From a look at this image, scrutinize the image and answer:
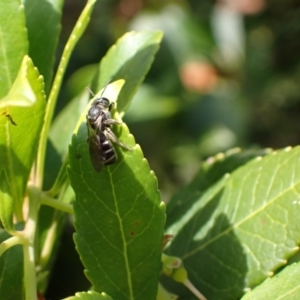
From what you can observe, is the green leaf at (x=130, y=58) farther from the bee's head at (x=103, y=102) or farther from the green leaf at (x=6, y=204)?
the green leaf at (x=6, y=204)

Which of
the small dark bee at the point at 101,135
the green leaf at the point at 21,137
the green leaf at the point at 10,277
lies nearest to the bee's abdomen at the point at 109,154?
the small dark bee at the point at 101,135

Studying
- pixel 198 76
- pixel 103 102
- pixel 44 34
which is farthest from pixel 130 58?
pixel 198 76

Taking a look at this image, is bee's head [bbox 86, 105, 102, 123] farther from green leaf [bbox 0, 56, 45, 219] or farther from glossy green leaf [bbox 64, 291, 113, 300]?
glossy green leaf [bbox 64, 291, 113, 300]

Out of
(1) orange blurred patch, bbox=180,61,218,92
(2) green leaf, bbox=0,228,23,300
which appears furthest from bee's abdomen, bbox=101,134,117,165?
(1) orange blurred patch, bbox=180,61,218,92

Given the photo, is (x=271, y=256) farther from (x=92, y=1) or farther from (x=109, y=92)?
(x=92, y=1)

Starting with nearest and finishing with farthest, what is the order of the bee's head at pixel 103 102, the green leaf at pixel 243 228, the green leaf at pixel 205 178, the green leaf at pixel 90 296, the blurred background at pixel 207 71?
the green leaf at pixel 90 296 → the bee's head at pixel 103 102 → the green leaf at pixel 243 228 → the green leaf at pixel 205 178 → the blurred background at pixel 207 71

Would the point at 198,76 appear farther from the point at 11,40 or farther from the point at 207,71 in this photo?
the point at 11,40
